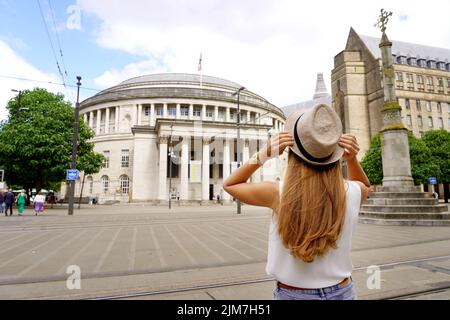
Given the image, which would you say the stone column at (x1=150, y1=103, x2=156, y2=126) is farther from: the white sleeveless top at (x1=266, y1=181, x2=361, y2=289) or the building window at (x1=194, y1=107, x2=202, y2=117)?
the white sleeveless top at (x1=266, y1=181, x2=361, y2=289)

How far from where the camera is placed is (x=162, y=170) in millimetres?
49438

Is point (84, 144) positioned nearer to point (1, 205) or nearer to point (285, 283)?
point (1, 205)

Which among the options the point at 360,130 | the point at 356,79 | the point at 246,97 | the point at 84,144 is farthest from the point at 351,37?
the point at 84,144

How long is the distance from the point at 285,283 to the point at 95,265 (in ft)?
19.9

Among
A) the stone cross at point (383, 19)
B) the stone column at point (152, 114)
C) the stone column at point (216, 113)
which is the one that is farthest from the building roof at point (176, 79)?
the stone cross at point (383, 19)

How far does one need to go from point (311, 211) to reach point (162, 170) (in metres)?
49.2

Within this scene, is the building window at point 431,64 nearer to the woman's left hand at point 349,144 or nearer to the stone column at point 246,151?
the stone column at point 246,151

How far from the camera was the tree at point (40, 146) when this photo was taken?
95.1 feet

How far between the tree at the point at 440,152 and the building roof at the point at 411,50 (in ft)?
87.4

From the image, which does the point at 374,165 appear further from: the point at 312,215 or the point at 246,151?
the point at 312,215

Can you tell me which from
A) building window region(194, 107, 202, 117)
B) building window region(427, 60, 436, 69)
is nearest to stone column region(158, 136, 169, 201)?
building window region(194, 107, 202, 117)

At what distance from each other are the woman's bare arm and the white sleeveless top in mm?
141

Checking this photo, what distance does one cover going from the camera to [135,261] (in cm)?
680

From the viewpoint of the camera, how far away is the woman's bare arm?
173 centimetres
